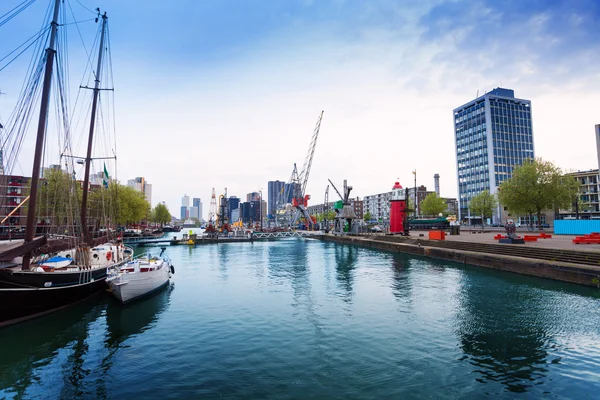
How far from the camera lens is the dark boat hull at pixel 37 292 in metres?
15.6

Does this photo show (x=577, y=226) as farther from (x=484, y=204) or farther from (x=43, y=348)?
(x=43, y=348)

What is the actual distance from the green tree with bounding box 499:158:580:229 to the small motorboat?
219ft

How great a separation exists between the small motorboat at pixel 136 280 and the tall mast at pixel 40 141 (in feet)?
17.0

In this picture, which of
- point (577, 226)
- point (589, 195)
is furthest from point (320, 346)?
point (589, 195)

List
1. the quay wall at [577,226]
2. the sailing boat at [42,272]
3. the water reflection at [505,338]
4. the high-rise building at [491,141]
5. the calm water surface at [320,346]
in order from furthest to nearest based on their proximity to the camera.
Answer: the high-rise building at [491,141]
the quay wall at [577,226]
the sailing boat at [42,272]
the water reflection at [505,338]
the calm water surface at [320,346]

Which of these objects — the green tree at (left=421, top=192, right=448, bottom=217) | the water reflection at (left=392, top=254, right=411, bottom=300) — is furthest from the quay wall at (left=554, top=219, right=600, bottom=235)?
the green tree at (left=421, top=192, right=448, bottom=217)

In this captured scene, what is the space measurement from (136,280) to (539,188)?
70.5 metres

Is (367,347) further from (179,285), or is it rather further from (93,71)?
(93,71)

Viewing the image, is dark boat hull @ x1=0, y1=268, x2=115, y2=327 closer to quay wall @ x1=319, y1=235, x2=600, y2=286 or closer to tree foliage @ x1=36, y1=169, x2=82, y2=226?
tree foliage @ x1=36, y1=169, x2=82, y2=226

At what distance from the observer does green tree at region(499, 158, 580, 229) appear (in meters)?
60.0

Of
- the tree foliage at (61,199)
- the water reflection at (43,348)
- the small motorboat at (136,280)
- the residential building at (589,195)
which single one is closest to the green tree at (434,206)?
the residential building at (589,195)

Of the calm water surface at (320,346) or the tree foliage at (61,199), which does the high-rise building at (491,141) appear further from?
the tree foliage at (61,199)

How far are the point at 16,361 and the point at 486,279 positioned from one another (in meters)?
31.8

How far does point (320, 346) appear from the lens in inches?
537
